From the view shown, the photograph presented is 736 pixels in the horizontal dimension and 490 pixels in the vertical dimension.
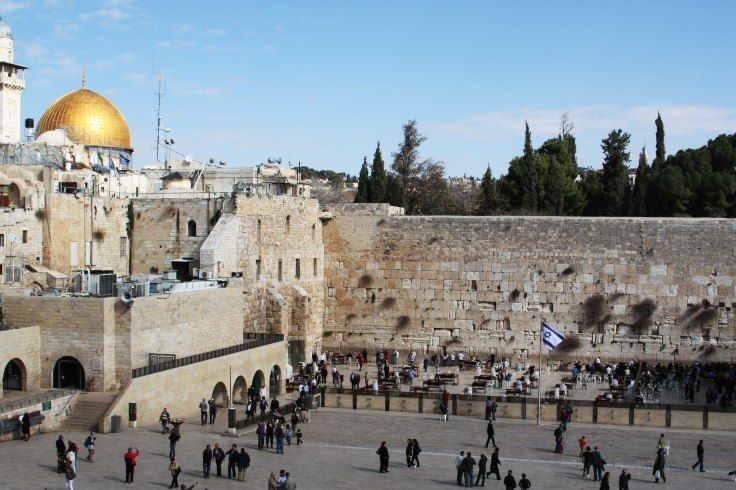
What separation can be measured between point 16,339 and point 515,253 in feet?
60.6

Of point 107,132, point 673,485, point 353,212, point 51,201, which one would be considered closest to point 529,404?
point 673,485

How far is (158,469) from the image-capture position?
1872 cm

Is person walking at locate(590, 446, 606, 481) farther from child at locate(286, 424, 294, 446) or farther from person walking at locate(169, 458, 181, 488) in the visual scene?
person walking at locate(169, 458, 181, 488)

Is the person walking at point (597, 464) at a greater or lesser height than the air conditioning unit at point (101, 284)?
lesser

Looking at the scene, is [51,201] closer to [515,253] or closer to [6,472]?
[6,472]

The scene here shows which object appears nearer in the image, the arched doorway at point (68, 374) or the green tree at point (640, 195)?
the arched doorway at point (68, 374)

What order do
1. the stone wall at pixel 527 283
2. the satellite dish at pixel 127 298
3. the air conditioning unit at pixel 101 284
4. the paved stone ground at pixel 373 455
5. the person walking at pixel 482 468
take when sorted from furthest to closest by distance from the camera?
the stone wall at pixel 527 283, the air conditioning unit at pixel 101 284, the satellite dish at pixel 127 298, the person walking at pixel 482 468, the paved stone ground at pixel 373 455

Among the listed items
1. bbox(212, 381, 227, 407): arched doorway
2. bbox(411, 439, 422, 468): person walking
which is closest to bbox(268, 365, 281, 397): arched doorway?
bbox(212, 381, 227, 407): arched doorway

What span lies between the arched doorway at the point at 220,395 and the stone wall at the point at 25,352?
4.71m

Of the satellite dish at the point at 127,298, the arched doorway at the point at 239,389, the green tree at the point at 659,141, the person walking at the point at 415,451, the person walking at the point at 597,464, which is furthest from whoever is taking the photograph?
the green tree at the point at 659,141

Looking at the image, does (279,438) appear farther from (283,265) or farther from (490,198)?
(490,198)

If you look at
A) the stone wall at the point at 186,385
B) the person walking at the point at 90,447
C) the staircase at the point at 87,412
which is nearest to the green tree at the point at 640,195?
the stone wall at the point at 186,385

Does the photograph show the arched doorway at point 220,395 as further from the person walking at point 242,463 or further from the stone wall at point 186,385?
the person walking at point 242,463

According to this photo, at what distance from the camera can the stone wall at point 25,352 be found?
22.4m
